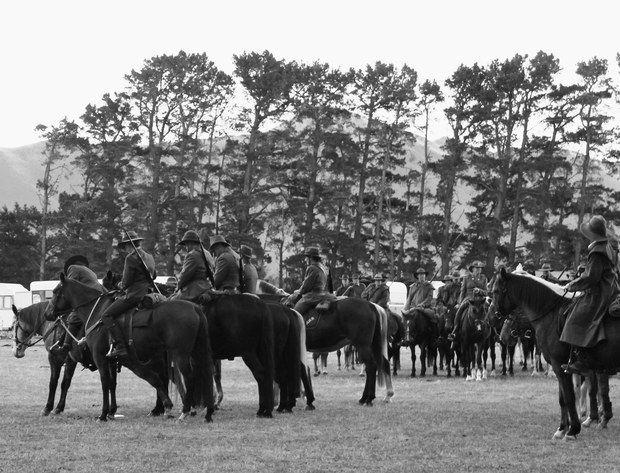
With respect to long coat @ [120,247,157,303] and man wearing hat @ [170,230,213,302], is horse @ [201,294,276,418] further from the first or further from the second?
long coat @ [120,247,157,303]

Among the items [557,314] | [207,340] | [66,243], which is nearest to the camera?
[557,314]

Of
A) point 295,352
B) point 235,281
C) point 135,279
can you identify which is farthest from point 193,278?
point 295,352

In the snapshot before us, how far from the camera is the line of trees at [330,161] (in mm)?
58500

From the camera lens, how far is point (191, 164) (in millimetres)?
59125

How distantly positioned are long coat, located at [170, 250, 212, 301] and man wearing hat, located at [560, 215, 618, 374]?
6.13 m

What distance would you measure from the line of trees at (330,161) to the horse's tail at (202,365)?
1591 inches

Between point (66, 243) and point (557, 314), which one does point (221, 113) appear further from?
point (557, 314)

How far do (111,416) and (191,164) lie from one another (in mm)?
43601

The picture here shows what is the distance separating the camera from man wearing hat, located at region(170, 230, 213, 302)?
1673 cm

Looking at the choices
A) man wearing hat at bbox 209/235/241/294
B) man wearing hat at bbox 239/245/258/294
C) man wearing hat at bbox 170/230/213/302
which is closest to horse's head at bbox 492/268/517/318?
man wearing hat at bbox 209/235/241/294

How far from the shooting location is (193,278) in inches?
664

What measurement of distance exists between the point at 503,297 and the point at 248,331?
4339 mm

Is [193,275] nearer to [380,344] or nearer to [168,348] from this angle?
[168,348]

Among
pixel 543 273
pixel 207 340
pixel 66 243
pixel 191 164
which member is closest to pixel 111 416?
pixel 207 340
